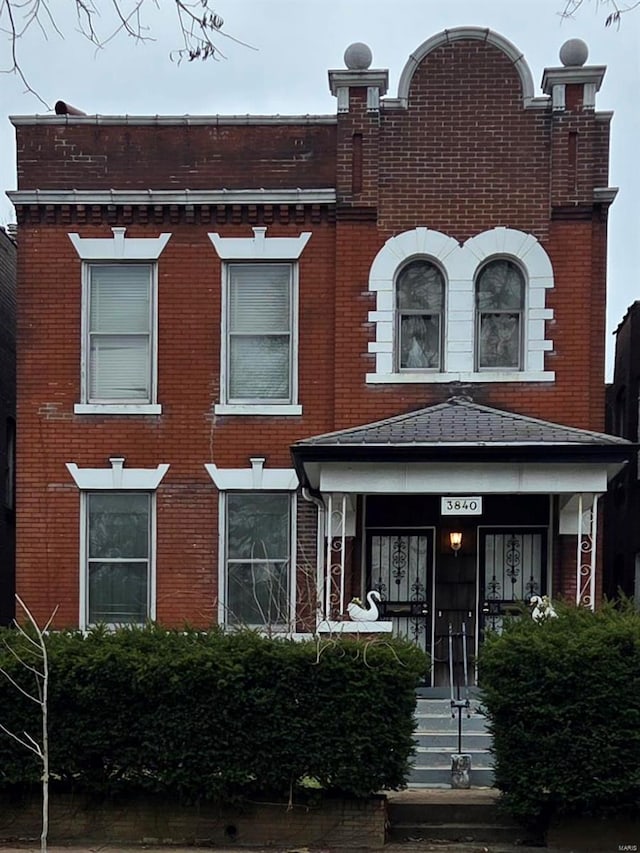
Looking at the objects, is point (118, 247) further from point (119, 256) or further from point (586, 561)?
point (586, 561)

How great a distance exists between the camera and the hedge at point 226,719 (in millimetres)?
9602

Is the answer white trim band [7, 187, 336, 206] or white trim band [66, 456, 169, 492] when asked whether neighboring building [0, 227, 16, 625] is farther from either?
white trim band [66, 456, 169, 492]

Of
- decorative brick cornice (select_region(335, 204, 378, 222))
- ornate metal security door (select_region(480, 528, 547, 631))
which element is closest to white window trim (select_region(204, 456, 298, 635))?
ornate metal security door (select_region(480, 528, 547, 631))

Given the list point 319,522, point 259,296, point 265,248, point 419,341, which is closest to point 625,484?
point 419,341

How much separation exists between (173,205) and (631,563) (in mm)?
10568

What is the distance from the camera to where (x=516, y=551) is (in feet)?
49.4

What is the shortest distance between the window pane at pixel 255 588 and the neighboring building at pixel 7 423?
5977 mm

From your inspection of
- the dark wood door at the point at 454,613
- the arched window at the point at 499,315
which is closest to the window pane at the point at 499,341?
the arched window at the point at 499,315

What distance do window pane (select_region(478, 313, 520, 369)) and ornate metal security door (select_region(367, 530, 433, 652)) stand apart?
242cm

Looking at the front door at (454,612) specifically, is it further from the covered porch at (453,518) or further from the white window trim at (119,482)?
the white window trim at (119,482)

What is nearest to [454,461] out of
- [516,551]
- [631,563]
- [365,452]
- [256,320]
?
[365,452]

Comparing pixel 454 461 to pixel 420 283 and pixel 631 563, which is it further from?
pixel 631 563

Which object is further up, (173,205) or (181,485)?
(173,205)

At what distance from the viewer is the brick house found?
14867 millimetres
